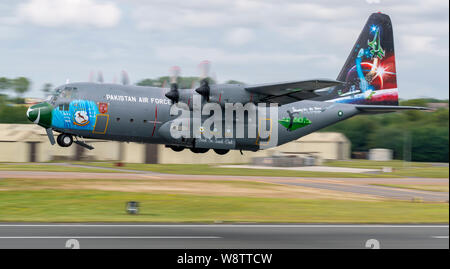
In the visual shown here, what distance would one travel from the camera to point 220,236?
782 inches

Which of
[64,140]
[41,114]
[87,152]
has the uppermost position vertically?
[41,114]

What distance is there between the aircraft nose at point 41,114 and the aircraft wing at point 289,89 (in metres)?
9.04

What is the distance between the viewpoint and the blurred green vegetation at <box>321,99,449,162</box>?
82.8 metres

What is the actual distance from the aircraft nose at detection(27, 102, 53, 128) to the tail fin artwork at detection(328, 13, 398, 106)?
15.1 meters

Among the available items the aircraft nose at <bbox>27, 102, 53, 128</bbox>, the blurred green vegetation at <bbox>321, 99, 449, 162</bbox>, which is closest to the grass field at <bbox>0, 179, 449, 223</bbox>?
the aircraft nose at <bbox>27, 102, 53, 128</bbox>

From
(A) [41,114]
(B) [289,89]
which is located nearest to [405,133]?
(B) [289,89]

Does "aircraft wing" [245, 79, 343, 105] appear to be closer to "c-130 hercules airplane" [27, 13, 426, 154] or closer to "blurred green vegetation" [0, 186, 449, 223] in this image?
"c-130 hercules airplane" [27, 13, 426, 154]

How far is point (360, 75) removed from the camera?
31.4 metres

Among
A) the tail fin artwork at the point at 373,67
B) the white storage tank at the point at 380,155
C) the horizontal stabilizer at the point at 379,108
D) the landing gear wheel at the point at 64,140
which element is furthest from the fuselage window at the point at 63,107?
the white storage tank at the point at 380,155

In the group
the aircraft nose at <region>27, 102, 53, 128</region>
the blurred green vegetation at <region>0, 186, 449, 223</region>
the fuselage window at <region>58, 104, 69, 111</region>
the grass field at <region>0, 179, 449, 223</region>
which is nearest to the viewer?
the blurred green vegetation at <region>0, 186, 449, 223</region>

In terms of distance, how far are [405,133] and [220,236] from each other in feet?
224

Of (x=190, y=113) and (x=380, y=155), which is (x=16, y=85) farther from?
(x=190, y=113)
